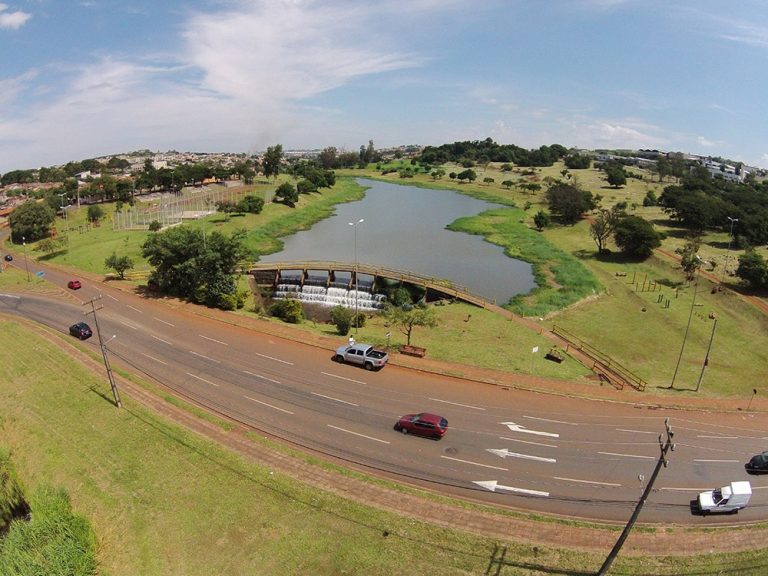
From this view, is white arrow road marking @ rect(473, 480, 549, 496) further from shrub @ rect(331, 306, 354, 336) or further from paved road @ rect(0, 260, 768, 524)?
shrub @ rect(331, 306, 354, 336)

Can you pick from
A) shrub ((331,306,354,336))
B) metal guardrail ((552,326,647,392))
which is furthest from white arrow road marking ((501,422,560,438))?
shrub ((331,306,354,336))

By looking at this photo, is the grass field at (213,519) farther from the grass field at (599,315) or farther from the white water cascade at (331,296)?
the white water cascade at (331,296)

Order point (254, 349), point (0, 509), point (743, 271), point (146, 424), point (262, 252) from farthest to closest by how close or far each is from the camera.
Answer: point (262, 252)
point (743, 271)
point (254, 349)
point (146, 424)
point (0, 509)

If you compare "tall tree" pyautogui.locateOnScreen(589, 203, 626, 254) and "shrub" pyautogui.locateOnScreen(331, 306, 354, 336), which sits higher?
"tall tree" pyautogui.locateOnScreen(589, 203, 626, 254)

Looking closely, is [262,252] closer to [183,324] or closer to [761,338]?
[183,324]

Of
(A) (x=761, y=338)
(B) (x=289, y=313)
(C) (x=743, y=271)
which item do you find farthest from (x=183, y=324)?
(C) (x=743, y=271)

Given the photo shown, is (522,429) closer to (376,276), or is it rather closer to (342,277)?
(376,276)

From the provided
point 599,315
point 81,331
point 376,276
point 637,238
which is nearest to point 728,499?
point 599,315
